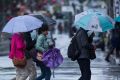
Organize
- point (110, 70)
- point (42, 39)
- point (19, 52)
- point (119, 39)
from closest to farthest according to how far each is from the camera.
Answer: point (19, 52) < point (42, 39) < point (110, 70) < point (119, 39)

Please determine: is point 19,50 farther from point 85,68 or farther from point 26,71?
point 85,68

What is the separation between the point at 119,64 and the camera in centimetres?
2388

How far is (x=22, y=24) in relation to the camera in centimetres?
1384

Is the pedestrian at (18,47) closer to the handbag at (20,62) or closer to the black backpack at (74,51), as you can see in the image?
the handbag at (20,62)

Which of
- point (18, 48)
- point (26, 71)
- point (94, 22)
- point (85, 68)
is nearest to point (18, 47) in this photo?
point (18, 48)

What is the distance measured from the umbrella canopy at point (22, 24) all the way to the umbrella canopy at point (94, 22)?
921 millimetres

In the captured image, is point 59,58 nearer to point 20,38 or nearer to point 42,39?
point 42,39

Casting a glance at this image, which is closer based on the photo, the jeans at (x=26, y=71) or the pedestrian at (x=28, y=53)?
the jeans at (x=26, y=71)

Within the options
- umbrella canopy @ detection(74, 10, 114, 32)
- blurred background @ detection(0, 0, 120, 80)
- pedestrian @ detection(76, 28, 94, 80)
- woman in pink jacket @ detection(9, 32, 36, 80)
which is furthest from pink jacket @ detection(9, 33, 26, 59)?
blurred background @ detection(0, 0, 120, 80)

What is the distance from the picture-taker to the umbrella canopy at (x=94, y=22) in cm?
1418

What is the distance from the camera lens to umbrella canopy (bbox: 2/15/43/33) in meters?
13.7

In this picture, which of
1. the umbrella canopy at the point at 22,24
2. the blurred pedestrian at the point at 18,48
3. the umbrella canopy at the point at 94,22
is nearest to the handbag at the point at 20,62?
the blurred pedestrian at the point at 18,48

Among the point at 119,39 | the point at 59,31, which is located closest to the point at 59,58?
the point at 119,39

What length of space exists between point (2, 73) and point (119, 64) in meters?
5.75
